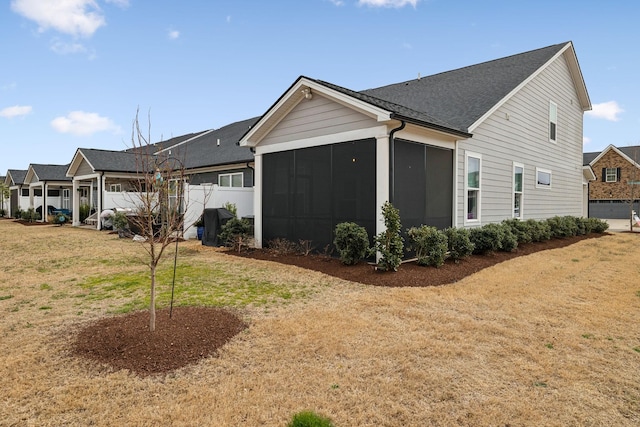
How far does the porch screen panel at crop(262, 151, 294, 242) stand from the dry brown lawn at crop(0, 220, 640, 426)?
3.97 meters

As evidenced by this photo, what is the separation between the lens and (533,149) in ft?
43.4

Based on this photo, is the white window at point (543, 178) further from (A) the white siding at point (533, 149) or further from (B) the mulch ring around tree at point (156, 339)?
(B) the mulch ring around tree at point (156, 339)

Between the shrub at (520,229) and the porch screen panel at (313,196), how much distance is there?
18.1 feet

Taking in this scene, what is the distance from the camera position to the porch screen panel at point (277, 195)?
9.89m

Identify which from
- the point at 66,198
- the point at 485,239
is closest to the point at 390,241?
the point at 485,239

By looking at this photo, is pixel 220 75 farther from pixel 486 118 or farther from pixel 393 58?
pixel 486 118

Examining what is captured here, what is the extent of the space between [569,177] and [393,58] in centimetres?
969

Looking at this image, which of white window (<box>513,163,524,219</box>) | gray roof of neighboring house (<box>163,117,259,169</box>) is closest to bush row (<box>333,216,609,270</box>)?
white window (<box>513,163,524,219</box>)

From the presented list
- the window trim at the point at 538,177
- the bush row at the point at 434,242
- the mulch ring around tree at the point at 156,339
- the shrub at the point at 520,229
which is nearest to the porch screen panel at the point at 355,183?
the bush row at the point at 434,242

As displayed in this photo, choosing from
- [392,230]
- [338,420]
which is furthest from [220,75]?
[338,420]

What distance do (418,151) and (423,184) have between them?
786mm

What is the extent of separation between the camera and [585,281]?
6.93 metres

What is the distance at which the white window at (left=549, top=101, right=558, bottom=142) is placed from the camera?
14.5 m

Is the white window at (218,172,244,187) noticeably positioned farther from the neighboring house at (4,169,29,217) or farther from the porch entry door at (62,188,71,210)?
the neighboring house at (4,169,29,217)
